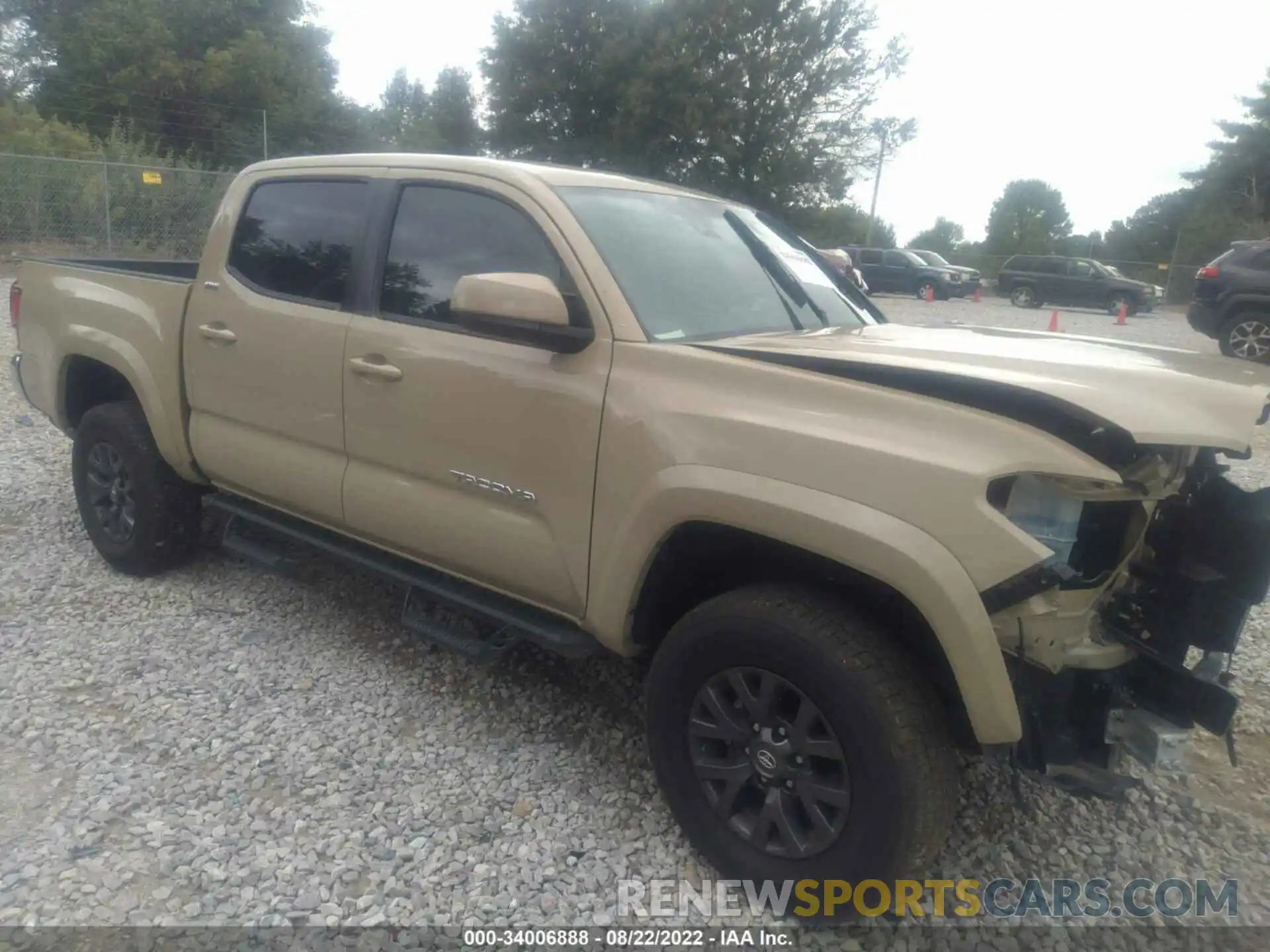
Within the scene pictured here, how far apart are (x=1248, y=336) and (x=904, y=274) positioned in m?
16.2

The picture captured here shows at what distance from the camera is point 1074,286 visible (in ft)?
88.8

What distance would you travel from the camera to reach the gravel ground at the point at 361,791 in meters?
2.62

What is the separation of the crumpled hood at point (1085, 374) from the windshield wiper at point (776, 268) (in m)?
0.47

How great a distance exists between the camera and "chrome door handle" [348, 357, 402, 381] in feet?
10.7

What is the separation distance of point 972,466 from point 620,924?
1.50 m

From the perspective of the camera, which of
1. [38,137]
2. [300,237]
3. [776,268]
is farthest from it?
[38,137]

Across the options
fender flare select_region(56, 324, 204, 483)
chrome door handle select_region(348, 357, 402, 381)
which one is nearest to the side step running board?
fender flare select_region(56, 324, 204, 483)

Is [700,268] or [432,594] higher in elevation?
[700,268]

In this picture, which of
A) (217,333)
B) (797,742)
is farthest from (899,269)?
(797,742)

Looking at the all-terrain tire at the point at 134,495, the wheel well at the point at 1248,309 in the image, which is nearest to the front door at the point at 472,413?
the all-terrain tire at the point at 134,495

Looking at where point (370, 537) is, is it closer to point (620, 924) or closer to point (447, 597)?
point (447, 597)

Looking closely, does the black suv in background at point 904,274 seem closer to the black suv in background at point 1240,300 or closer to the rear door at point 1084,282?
the rear door at point 1084,282

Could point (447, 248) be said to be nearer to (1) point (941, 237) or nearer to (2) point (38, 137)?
(2) point (38, 137)

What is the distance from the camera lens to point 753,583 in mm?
2652
